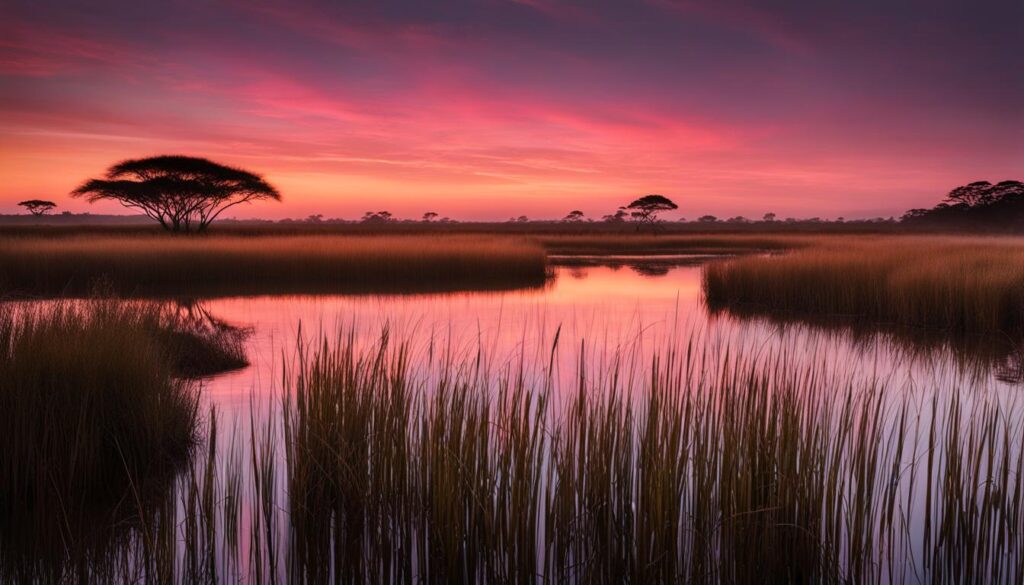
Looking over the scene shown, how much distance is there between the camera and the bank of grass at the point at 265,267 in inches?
674

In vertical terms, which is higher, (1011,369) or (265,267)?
(265,267)

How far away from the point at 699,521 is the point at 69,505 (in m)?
3.24

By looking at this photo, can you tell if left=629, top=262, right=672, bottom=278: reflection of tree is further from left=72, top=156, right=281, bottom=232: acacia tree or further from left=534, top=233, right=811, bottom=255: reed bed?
left=72, top=156, right=281, bottom=232: acacia tree

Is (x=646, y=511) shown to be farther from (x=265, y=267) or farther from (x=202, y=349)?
(x=265, y=267)

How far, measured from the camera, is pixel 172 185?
1273 inches

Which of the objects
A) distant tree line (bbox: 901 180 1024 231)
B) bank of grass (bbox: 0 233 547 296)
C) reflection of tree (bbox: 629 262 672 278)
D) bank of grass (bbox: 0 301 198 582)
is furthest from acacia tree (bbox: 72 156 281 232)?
distant tree line (bbox: 901 180 1024 231)

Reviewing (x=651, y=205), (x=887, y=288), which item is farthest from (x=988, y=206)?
(x=887, y=288)

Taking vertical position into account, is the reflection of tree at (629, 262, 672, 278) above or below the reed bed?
below

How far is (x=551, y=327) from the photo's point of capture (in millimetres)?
10703

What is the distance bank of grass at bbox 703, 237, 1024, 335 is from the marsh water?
0.84 metres

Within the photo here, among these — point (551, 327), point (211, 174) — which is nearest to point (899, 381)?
point (551, 327)

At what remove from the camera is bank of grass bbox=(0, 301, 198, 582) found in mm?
3527

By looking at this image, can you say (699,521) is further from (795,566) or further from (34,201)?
(34,201)

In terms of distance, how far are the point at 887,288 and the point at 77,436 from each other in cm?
1245
